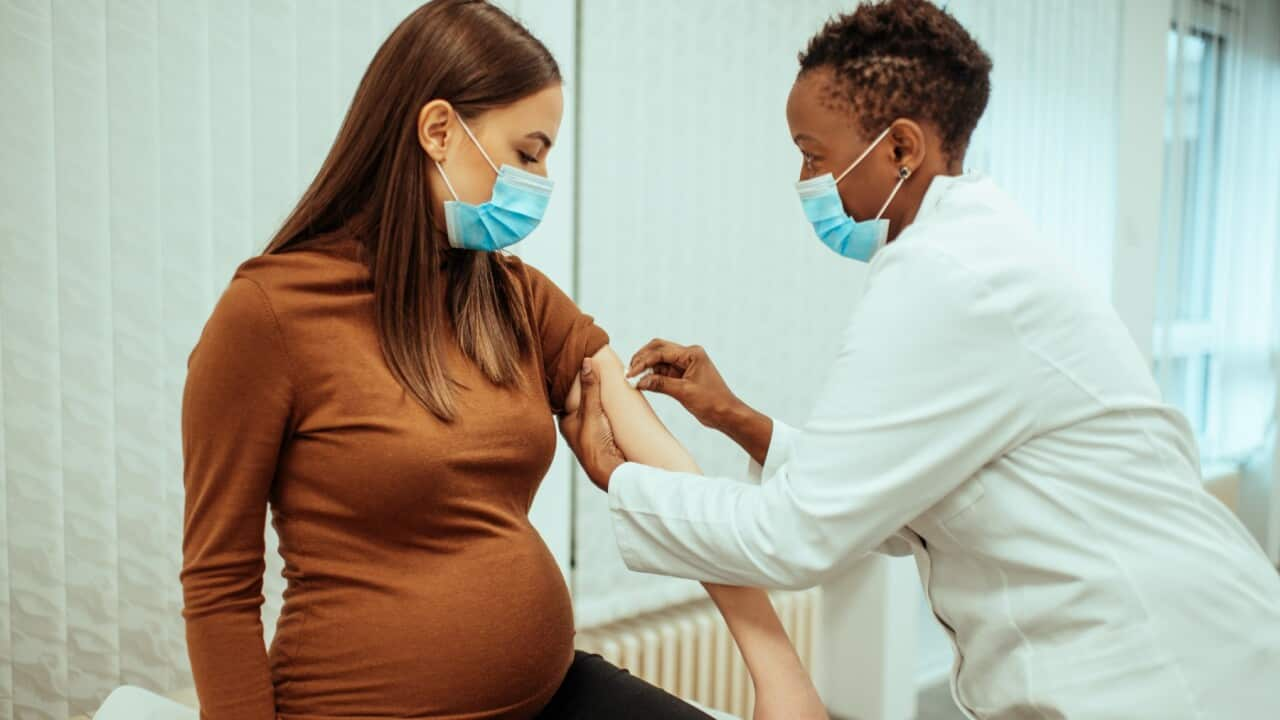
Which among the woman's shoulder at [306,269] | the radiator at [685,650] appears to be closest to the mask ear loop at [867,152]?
the woman's shoulder at [306,269]

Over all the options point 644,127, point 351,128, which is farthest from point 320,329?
point 644,127

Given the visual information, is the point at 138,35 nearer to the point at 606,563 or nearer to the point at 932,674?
the point at 606,563

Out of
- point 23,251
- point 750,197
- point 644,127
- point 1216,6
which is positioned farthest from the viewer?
point 1216,6

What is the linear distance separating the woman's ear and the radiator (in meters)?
1.49

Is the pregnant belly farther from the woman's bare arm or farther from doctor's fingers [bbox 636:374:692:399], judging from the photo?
doctor's fingers [bbox 636:374:692:399]

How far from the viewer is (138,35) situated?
173 centimetres

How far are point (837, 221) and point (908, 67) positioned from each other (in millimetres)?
226

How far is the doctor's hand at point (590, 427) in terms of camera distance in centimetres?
153

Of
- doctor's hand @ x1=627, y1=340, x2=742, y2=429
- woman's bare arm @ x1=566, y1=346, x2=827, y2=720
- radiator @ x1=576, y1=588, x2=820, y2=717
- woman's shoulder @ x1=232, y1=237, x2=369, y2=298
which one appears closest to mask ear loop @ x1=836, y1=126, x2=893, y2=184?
doctor's hand @ x1=627, y1=340, x2=742, y2=429

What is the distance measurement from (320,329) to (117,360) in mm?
795

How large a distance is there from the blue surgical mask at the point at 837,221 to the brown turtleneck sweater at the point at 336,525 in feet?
1.71

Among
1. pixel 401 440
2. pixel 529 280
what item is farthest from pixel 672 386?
pixel 401 440

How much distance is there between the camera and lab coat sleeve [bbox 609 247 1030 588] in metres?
1.12

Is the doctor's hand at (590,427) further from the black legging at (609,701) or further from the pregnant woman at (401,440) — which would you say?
the black legging at (609,701)
